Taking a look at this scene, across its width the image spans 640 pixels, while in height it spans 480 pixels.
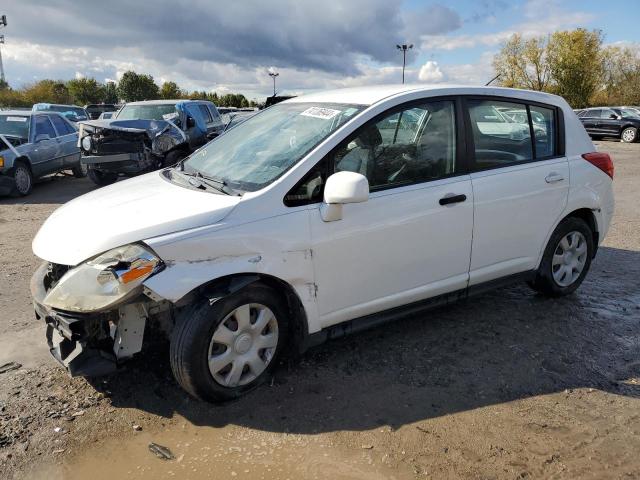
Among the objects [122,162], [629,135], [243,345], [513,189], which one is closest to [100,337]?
[243,345]

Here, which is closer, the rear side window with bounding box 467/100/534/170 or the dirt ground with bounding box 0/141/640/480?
the dirt ground with bounding box 0/141/640/480

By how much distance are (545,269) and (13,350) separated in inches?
163

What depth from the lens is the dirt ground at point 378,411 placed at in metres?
2.54

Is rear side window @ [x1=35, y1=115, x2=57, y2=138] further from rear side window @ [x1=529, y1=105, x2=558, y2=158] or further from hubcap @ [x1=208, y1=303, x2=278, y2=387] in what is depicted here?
rear side window @ [x1=529, y1=105, x2=558, y2=158]

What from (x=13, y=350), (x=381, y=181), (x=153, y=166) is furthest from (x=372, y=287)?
(x=153, y=166)

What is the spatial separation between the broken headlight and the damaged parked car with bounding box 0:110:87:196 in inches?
343

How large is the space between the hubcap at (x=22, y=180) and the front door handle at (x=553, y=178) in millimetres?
9756

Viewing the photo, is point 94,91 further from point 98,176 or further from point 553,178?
point 553,178

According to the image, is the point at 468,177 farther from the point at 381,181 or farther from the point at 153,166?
the point at 153,166

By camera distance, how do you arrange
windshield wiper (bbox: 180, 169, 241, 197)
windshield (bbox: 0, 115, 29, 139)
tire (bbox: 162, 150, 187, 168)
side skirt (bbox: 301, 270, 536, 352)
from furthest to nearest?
windshield (bbox: 0, 115, 29, 139)
tire (bbox: 162, 150, 187, 168)
side skirt (bbox: 301, 270, 536, 352)
windshield wiper (bbox: 180, 169, 241, 197)

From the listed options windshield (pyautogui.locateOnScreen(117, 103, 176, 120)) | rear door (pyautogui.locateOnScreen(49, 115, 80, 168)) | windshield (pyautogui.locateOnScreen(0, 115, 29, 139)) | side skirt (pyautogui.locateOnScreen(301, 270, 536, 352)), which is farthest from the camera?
rear door (pyautogui.locateOnScreen(49, 115, 80, 168))

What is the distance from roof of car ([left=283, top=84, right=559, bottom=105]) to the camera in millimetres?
3510

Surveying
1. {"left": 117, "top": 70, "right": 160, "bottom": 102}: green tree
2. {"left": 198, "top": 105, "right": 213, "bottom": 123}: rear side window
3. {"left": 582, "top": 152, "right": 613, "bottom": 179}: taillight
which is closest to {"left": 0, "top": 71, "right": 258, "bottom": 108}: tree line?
{"left": 117, "top": 70, "right": 160, "bottom": 102}: green tree

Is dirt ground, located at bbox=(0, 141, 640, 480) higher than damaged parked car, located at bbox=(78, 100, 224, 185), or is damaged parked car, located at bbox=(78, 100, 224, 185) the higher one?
damaged parked car, located at bbox=(78, 100, 224, 185)
